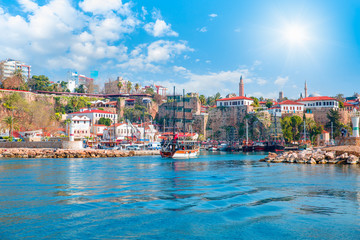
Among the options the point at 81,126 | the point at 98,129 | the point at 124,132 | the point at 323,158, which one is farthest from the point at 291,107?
the point at 81,126

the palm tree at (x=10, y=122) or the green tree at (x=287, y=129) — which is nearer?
the palm tree at (x=10, y=122)

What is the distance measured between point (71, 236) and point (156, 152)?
45573mm

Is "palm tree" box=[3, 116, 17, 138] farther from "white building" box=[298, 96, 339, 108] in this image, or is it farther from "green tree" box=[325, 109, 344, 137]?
"green tree" box=[325, 109, 344, 137]

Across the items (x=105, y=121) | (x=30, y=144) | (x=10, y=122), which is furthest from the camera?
(x=105, y=121)

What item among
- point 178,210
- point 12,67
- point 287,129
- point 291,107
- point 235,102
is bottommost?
point 178,210

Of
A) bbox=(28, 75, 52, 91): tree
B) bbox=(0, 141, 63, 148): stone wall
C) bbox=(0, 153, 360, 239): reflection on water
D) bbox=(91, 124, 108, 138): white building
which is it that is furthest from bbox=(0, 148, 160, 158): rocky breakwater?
bbox=(28, 75, 52, 91): tree

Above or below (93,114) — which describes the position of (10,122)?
below

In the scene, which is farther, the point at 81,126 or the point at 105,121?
the point at 105,121

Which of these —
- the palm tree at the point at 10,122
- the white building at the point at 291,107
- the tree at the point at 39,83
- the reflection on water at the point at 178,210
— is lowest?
the reflection on water at the point at 178,210

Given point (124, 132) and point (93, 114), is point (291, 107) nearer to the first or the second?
point (124, 132)

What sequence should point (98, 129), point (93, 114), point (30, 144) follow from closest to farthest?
point (30, 144) < point (98, 129) < point (93, 114)

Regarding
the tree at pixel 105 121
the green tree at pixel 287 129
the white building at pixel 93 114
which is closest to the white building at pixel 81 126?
the white building at pixel 93 114

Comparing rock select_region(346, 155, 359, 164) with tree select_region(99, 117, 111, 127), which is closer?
rock select_region(346, 155, 359, 164)

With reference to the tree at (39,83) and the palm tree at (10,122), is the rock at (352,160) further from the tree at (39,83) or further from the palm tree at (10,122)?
the tree at (39,83)
